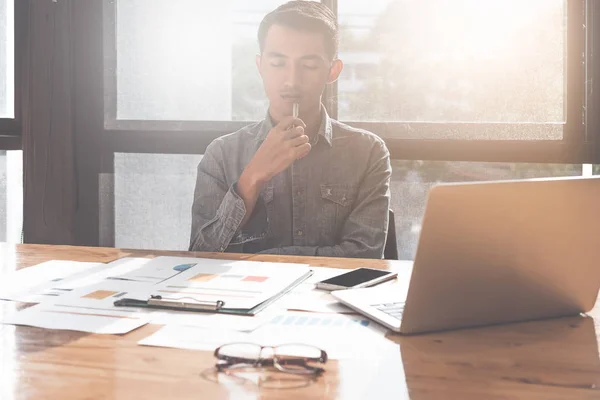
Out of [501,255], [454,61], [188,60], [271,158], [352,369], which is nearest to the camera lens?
[352,369]

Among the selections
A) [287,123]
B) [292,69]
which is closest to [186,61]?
[292,69]

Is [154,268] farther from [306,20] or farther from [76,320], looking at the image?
[306,20]

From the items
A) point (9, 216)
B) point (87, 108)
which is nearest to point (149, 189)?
point (87, 108)

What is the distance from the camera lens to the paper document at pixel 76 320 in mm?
1003

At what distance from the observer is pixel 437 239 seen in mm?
888

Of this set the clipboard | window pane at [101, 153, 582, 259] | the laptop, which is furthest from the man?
the laptop

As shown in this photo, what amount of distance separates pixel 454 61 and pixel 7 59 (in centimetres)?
188

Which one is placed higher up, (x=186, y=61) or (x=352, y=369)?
(x=186, y=61)

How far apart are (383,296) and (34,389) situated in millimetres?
580

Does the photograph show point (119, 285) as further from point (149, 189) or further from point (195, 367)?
point (149, 189)

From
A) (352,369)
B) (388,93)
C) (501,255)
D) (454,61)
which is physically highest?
(454,61)

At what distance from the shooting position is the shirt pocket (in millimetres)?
2078

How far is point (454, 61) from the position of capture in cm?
261

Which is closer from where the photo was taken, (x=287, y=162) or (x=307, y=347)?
(x=307, y=347)
